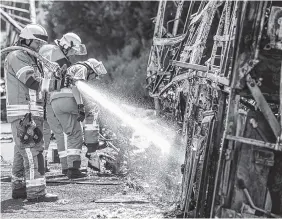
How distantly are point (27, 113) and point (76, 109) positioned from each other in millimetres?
1733

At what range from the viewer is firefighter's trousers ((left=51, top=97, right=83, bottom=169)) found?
7.23 m

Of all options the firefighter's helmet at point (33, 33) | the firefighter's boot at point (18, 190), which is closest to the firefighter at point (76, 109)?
the firefighter's helmet at point (33, 33)

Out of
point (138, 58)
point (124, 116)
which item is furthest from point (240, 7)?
point (138, 58)

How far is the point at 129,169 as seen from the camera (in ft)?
23.8

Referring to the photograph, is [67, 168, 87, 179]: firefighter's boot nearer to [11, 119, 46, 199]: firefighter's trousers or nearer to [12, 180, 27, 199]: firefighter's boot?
[12, 180, 27, 199]: firefighter's boot

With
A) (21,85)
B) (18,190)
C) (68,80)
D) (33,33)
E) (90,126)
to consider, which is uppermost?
(33,33)

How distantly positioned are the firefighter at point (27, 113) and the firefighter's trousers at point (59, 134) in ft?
5.12

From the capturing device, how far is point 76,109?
24.1ft

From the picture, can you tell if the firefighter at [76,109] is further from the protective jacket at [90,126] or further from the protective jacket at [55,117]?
the protective jacket at [55,117]

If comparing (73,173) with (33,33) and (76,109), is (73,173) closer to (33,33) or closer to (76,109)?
(76,109)

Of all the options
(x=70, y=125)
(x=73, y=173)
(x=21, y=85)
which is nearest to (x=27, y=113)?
(x=21, y=85)

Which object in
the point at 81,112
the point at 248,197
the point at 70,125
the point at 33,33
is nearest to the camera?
the point at 248,197

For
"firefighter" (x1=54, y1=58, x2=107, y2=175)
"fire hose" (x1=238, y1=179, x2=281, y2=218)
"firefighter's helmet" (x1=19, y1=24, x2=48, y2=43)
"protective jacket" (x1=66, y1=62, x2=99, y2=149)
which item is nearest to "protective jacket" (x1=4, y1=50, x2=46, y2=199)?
"firefighter's helmet" (x1=19, y1=24, x2=48, y2=43)

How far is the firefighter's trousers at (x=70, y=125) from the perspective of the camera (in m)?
7.23
